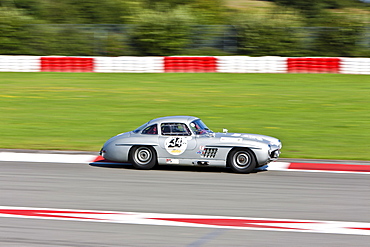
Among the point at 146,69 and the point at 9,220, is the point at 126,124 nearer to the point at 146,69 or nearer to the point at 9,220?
Answer: the point at 9,220

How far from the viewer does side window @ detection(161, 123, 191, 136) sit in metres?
10.00

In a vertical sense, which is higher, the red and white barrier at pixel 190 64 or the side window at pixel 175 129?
the red and white barrier at pixel 190 64

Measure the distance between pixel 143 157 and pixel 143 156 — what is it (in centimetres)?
2

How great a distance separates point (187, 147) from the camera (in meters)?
9.82

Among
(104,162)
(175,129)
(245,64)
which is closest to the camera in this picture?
(175,129)

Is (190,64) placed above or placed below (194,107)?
above

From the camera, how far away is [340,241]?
622cm

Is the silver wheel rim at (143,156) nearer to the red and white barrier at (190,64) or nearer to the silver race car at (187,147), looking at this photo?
the silver race car at (187,147)

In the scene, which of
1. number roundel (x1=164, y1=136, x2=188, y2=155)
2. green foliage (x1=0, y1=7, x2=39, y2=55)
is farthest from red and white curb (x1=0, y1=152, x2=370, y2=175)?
green foliage (x1=0, y1=7, x2=39, y2=55)

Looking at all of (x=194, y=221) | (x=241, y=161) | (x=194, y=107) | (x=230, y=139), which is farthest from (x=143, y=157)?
(x=194, y=107)

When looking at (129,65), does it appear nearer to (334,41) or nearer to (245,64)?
(245,64)

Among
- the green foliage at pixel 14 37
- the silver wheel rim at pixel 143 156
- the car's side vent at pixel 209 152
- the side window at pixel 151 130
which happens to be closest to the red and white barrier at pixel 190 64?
the green foliage at pixel 14 37

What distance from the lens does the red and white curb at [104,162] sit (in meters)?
10.1

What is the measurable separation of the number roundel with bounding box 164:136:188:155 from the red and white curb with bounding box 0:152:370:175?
1.63 m
